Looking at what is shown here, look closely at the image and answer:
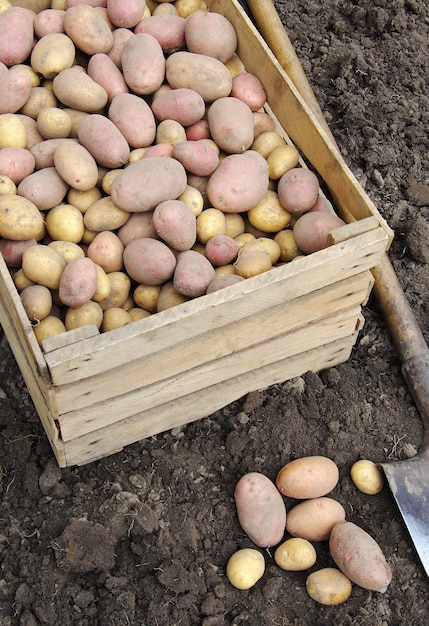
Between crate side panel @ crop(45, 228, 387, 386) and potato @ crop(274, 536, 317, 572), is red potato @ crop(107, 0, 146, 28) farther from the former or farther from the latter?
potato @ crop(274, 536, 317, 572)

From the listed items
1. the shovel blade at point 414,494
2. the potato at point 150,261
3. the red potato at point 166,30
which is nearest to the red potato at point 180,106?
the red potato at point 166,30

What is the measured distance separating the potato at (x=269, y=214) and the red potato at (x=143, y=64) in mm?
472

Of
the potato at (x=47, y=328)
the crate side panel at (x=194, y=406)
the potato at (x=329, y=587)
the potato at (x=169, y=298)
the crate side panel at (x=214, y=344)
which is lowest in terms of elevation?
the potato at (x=329, y=587)

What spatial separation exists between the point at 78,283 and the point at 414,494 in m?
1.02

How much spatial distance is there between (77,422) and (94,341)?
294 mm

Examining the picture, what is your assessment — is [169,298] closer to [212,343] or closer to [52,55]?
[212,343]

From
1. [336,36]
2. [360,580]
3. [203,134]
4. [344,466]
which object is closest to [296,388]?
[344,466]

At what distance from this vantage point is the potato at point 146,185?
1.94 m

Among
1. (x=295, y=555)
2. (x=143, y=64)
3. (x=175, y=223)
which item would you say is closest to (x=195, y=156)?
(x=175, y=223)

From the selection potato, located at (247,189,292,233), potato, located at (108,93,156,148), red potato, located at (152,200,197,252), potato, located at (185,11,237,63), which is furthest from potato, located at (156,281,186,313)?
potato, located at (185,11,237,63)

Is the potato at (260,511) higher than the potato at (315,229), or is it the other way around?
the potato at (315,229)

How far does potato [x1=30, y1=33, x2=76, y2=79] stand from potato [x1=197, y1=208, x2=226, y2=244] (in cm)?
63

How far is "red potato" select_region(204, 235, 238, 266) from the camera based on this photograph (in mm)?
1975

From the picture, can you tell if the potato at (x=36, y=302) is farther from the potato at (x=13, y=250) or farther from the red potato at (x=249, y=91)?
the red potato at (x=249, y=91)
